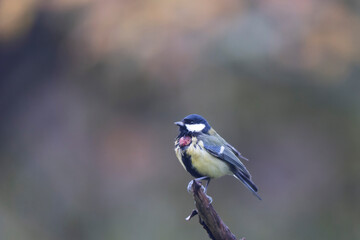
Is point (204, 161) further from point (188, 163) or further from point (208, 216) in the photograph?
point (208, 216)

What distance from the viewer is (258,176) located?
6188mm

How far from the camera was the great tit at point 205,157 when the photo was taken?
3207 millimetres

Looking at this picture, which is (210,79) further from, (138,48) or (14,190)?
(14,190)

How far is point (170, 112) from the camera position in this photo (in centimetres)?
606

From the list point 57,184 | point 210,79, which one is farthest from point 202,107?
point 57,184

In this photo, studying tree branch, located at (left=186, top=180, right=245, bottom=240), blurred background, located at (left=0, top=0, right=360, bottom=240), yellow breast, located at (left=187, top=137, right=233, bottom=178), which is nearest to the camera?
tree branch, located at (left=186, top=180, right=245, bottom=240)

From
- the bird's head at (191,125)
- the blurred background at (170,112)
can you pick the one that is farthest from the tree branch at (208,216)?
the blurred background at (170,112)

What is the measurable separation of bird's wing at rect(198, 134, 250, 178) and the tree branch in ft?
1.28

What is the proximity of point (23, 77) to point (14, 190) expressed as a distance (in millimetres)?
1239

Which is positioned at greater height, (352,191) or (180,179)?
(180,179)

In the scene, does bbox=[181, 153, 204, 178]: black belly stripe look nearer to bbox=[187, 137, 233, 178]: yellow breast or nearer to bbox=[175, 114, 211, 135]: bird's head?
bbox=[187, 137, 233, 178]: yellow breast

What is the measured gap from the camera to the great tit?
10.5 ft

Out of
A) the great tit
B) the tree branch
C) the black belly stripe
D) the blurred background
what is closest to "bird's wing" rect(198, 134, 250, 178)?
the great tit

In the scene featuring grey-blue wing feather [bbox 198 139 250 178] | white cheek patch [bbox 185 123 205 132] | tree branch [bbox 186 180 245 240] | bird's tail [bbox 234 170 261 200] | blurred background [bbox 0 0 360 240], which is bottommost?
tree branch [bbox 186 180 245 240]
